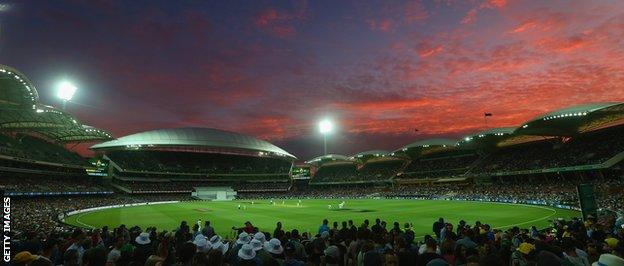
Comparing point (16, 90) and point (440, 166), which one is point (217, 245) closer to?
point (16, 90)

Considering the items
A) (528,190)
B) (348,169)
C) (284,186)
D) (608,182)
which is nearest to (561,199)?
(608,182)

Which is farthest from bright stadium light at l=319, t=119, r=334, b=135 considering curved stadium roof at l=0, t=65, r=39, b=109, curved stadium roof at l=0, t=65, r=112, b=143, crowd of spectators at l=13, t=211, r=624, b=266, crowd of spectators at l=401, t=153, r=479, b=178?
crowd of spectators at l=13, t=211, r=624, b=266

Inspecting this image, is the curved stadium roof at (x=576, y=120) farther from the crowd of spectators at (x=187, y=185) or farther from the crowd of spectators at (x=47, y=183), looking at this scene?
the crowd of spectators at (x=47, y=183)

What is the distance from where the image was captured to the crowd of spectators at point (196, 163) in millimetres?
102750

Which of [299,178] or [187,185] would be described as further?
[299,178]

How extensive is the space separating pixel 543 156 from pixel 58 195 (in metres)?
93.6

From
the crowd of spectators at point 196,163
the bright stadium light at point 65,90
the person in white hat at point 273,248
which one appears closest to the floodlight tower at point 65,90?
the bright stadium light at point 65,90

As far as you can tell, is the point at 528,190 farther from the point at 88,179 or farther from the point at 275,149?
the point at 88,179

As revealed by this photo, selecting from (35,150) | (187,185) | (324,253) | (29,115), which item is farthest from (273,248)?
(187,185)

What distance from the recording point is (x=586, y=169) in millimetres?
52594

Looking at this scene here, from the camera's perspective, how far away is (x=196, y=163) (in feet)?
385

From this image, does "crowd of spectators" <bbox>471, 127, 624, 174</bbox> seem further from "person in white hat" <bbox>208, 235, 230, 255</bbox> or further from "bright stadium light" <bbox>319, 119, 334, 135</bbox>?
"person in white hat" <bbox>208, 235, 230, 255</bbox>

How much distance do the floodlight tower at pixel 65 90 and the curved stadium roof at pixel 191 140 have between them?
41.2 meters

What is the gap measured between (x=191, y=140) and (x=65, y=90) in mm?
51230
